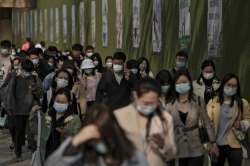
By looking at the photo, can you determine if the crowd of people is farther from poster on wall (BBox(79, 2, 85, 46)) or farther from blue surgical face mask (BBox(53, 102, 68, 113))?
poster on wall (BBox(79, 2, 85, 46))

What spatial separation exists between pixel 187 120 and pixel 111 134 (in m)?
3.14

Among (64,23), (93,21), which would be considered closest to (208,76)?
(93,21)

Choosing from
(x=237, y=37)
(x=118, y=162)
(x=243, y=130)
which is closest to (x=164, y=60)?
(x=237, y=37)

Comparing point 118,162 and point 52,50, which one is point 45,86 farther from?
point 118,162

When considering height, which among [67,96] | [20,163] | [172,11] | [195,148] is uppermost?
[172,11]

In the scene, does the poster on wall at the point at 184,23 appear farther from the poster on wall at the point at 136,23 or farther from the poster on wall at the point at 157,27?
the poster on wall at the point at 136,23

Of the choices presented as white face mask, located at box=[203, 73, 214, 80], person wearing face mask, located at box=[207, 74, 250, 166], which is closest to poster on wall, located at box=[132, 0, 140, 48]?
white face mask, located at box=[203, 73, 214, 80]

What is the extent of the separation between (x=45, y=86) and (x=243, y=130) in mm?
4749

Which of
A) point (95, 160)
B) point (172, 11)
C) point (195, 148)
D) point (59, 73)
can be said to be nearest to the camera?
point (95, 160)

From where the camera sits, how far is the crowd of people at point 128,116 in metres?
4.48

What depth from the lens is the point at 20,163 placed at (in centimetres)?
1151

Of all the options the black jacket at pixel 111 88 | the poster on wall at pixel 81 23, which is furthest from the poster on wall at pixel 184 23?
the poster on wall at pixel 81 23

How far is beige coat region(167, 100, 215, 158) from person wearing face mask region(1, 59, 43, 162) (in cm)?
448

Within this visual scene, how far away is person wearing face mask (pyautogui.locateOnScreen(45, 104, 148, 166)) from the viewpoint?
173 inches
